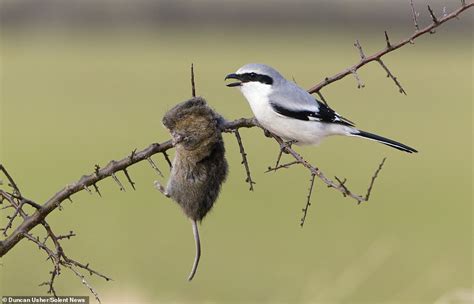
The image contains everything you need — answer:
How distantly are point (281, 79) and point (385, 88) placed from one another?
82.1 feet

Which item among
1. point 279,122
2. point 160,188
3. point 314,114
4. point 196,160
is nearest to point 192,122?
point 196,160

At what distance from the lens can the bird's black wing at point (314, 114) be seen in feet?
14.4

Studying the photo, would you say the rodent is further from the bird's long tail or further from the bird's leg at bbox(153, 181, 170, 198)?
the bird's long tail

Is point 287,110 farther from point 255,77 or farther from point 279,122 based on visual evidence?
point 255,77

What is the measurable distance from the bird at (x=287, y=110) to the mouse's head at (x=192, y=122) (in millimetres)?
793

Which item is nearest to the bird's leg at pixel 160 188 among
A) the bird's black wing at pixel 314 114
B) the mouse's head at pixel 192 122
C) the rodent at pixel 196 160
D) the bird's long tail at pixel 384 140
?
the rodent at pixel 196 160

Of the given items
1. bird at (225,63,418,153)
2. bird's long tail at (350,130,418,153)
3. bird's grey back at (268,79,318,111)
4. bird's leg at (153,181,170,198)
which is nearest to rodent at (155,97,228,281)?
bird's leg at (153,181,170,198)

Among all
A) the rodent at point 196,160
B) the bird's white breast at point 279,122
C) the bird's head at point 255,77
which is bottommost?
the rodent at point 196,160

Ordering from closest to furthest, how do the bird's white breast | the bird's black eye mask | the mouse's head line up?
the mouse's head, the bird's white breast, the bird's black eye mask

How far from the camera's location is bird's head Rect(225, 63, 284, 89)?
4.45m

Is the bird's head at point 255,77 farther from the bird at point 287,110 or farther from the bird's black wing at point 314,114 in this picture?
the bird's black wing at point 314,114

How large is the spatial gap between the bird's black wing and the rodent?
684 mm

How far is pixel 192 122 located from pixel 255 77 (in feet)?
3.41

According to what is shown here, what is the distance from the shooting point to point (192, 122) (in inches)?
139
